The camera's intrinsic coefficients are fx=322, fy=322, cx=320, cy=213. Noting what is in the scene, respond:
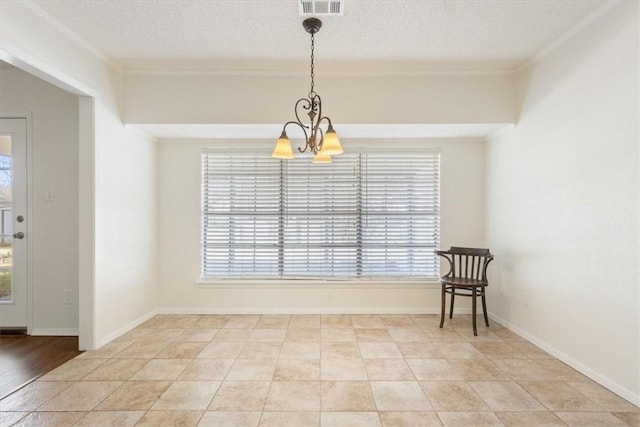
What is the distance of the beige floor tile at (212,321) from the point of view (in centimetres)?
366

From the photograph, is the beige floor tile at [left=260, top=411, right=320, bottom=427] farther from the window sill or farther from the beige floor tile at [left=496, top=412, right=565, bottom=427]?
the window sill

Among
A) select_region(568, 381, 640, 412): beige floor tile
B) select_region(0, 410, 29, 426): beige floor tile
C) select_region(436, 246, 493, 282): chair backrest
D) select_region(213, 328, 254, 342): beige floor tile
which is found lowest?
select_region(213, 328, 254, 342): beige floor tile

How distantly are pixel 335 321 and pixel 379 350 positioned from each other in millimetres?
894

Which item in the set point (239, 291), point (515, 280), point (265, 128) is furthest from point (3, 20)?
point (515, 280)

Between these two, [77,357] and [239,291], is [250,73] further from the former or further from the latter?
[77,357]

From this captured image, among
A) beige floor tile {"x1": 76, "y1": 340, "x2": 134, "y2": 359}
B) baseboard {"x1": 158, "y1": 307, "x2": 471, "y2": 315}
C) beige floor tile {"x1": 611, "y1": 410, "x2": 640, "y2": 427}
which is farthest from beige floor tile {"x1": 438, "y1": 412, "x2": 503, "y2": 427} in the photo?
beige floor tile {"x1": 76, "y1": 340, "x2": 134, "y2": 359}

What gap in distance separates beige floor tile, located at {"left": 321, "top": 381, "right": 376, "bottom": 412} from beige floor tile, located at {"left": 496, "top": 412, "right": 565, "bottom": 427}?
810 millimetres

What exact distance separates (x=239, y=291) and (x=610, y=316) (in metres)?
3.61

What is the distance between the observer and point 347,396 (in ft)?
7.33

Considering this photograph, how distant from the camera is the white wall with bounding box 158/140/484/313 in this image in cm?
411

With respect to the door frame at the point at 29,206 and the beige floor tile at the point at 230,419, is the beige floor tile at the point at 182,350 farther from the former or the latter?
the door frame at the point at 29,206

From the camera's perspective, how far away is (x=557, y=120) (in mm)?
2846

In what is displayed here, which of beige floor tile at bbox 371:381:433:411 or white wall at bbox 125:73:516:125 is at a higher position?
white wall at bbox 125:73:516:125

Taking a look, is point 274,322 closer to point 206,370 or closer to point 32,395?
point 206,370
